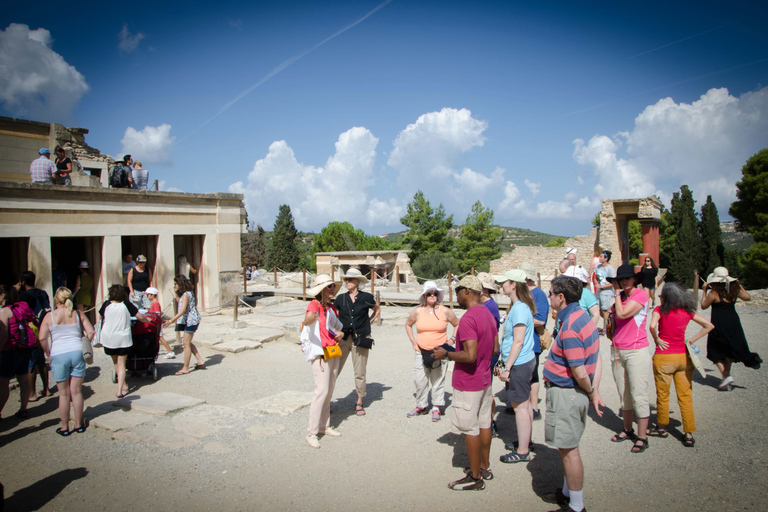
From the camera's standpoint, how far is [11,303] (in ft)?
18.2

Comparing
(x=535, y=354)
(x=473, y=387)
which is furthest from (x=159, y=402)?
(x=535, y=354)

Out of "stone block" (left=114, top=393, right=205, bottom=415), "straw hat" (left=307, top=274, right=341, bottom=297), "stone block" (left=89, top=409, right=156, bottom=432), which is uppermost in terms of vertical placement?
"straw hat" (left=307, top=274, right=341, bottom=297)

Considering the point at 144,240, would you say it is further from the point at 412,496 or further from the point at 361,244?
the point at 361,244

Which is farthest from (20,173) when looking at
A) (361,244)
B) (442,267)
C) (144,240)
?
(361,244)

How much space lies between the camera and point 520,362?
14.0 feet

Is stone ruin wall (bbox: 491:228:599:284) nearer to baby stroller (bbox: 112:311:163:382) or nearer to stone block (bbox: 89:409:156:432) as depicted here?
baby stroller (bbox: 112:311:163:382)

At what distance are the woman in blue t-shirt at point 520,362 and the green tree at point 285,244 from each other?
46.3m

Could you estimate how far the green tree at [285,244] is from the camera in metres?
49.8

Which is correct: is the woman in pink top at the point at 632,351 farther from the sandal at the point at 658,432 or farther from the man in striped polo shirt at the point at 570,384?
the man in striped polo shirt at the point at 570,384

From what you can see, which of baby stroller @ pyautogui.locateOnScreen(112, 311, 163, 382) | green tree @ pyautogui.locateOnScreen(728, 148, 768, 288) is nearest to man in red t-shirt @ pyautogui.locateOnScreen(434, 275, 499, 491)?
baby stroller @ pyautogui.locateOnScreen(112, 311, 163, 382)

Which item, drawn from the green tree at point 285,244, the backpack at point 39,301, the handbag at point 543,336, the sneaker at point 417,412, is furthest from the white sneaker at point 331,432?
the green tree at point 285,244

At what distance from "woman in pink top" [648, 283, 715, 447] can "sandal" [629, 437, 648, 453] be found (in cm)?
40

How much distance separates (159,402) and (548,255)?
1088 inches

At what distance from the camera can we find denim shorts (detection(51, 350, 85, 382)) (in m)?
4.95
